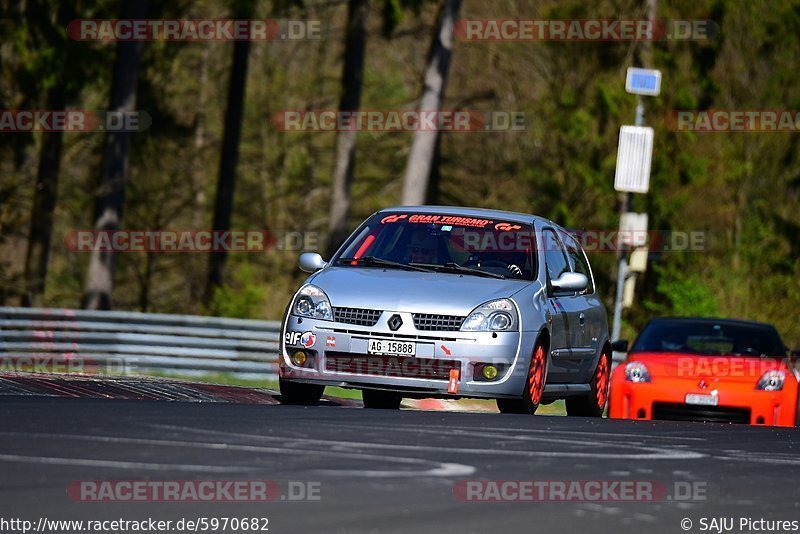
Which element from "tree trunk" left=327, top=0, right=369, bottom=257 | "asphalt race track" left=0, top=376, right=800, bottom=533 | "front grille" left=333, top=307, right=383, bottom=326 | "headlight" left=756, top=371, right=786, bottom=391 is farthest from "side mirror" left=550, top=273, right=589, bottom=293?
"tree trunk" left=327, top=0, right=369, bottom=257

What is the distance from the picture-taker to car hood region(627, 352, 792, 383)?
52.7 feet

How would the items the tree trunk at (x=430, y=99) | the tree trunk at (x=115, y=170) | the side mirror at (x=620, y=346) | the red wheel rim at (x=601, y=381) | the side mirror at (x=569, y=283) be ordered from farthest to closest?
the tree trunk at (x=115, y=170) → the tree trunk at (x=430, y=99) → the side mirror at (x=620, y=346) → the red wheel rim at (x=601, y=381) → the side mirror at (x=569, y=283)

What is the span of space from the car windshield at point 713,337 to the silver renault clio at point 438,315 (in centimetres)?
363

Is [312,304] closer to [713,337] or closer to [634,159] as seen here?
[713,337]

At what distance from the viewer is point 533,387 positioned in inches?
501

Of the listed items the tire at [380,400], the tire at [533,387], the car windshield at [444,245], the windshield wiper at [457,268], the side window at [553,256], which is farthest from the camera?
the tire at [380,400]

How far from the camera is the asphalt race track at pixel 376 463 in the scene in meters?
6.54

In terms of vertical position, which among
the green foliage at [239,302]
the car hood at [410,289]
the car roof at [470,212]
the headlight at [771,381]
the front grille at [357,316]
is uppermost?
the car roof at [470,212]

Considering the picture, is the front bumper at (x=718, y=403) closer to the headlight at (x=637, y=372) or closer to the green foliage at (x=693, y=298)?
the headlight at (x=637, y=372)

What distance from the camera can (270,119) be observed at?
48.8 meters

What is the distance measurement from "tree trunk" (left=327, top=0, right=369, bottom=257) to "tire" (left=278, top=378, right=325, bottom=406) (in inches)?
870

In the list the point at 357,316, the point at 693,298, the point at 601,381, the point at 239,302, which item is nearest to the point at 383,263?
the point at 357,316

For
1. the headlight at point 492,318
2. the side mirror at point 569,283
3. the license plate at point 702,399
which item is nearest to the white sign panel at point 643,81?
the license plate at point 702,399

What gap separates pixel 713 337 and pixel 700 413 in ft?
5.04
